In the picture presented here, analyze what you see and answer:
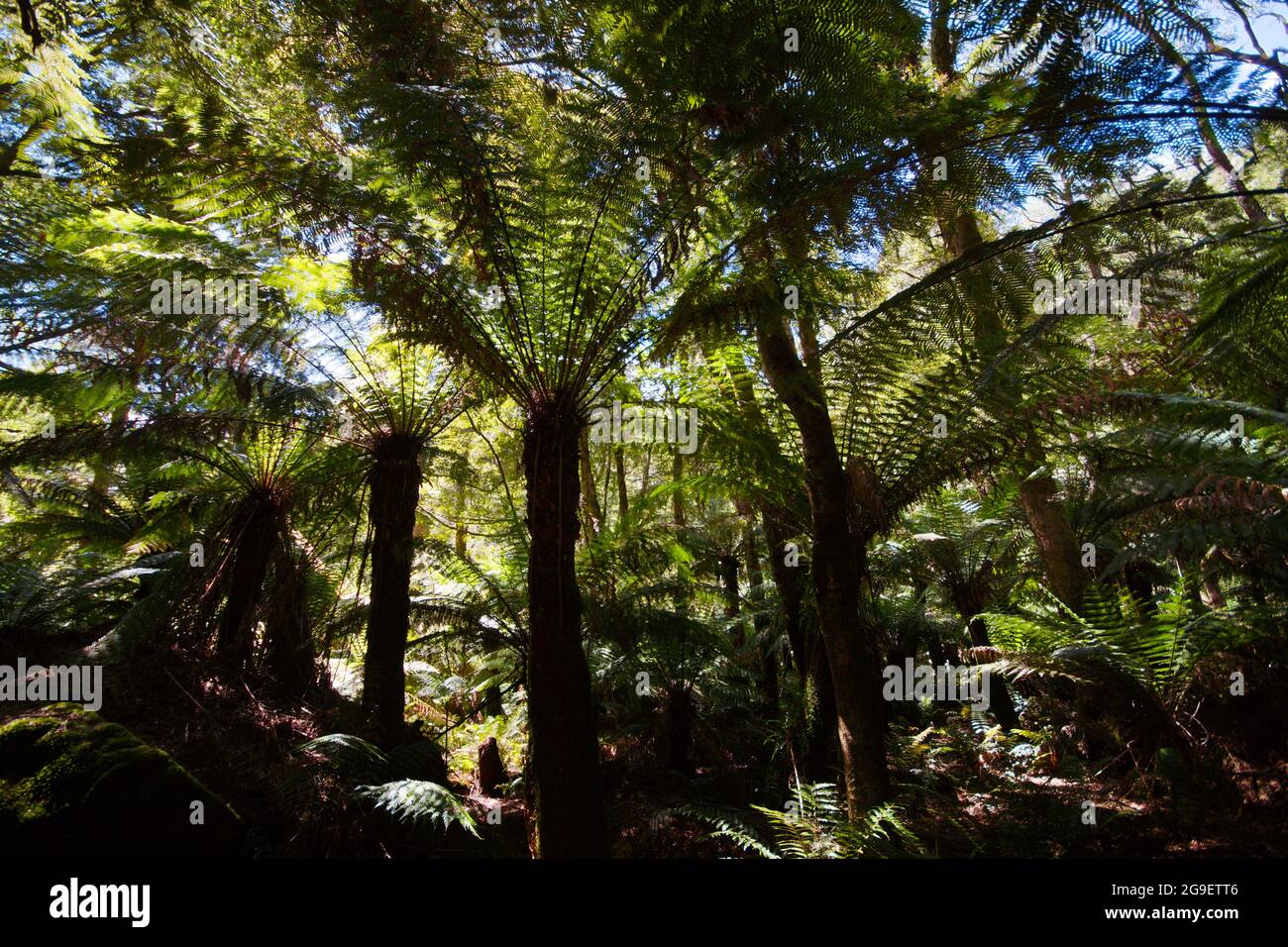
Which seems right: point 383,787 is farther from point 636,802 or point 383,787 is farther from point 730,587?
point 730,587

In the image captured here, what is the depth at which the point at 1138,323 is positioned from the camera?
4.47 meters

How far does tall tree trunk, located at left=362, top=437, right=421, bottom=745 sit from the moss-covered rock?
1008 millimetres

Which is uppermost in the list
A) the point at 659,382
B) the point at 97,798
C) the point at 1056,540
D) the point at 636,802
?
the point at 659,382

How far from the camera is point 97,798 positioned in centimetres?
216

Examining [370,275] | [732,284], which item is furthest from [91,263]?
[732,284]

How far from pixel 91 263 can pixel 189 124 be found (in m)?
2.08

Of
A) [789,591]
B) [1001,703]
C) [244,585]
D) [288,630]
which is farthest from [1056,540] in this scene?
[244,585]

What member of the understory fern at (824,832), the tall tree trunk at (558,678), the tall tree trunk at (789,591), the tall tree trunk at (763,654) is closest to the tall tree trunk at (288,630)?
the tall tree trunk at (558,678)

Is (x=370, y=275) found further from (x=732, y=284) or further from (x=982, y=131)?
(x=982, y=131)

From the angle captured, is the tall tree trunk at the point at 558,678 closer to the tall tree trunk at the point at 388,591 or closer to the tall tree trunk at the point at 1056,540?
the tall tree trunk at the point at 388,591

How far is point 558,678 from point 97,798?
1.66 m

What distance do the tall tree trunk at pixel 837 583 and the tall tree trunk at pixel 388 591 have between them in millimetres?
2215

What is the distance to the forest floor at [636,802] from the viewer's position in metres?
2.51

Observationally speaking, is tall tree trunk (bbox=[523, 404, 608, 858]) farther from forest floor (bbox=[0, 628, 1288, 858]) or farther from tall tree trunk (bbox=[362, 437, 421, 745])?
tall tree trunk (bbox=[362, 437, 421, 745])
